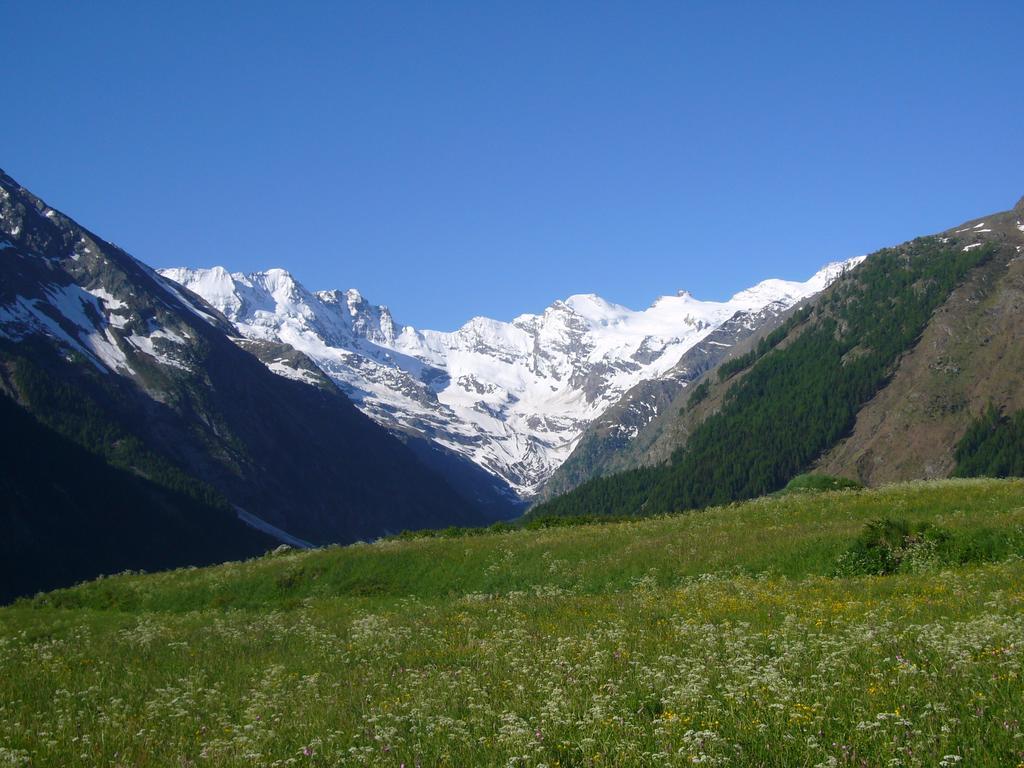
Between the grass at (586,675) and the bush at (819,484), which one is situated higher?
the grass at (586,675)

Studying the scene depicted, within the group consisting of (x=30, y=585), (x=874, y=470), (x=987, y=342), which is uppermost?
(x=987, y=342)

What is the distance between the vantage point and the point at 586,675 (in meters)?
14.1

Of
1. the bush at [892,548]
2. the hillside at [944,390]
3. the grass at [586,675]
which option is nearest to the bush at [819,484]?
the grass at [586,675]

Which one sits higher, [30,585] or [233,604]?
[233,604]

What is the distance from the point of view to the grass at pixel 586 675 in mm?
10289

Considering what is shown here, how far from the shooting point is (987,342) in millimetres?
178625

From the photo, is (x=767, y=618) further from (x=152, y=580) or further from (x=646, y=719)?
(x=152, y=580)

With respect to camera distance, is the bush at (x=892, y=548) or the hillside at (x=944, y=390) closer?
the bush at (x=892, y=548)

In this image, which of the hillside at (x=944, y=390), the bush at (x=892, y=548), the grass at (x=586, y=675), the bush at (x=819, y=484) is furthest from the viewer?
the hillside at (x=944, y=390)

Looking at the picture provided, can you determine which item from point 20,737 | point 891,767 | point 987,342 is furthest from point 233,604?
point 987,342

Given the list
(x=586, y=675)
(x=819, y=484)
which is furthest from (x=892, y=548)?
(x=819, y=484)

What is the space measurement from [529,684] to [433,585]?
2524cm

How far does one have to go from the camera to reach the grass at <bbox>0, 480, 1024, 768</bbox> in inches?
405

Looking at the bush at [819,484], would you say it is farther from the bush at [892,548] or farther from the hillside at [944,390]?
the hillside at [944,390]
